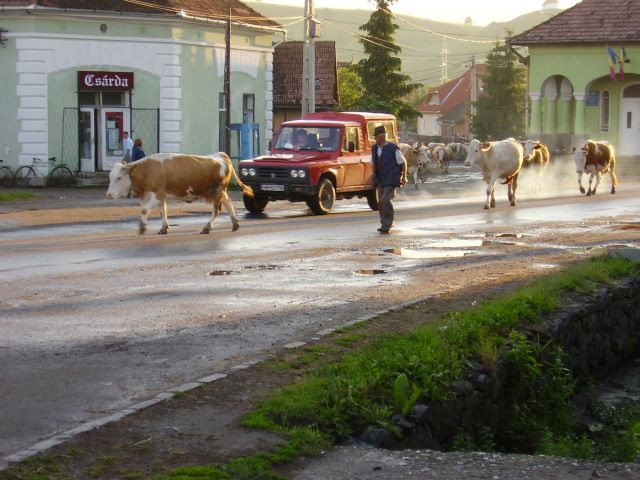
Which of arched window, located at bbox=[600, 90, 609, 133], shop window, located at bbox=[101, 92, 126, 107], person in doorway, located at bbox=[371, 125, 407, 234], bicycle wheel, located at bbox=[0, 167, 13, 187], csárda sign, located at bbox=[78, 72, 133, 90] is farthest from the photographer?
arched window, located at bbox=[600, 90, 609, 133]

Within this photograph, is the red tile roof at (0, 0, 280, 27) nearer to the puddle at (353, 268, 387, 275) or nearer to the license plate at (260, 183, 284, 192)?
the license plate at (260, 183, 284, 192)

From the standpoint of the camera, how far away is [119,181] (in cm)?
2158

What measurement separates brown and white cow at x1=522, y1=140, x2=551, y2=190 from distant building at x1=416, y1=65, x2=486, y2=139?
102 metres

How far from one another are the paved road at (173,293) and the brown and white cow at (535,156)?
10.2m

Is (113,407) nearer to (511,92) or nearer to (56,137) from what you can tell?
(56,137)

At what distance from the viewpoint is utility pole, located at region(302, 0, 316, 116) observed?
143ft

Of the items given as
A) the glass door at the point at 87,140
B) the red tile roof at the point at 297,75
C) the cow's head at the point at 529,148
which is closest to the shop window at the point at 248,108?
the glass door at the point at 87,140

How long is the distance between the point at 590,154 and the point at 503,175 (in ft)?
25.2

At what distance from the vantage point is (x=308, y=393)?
856 centimetres

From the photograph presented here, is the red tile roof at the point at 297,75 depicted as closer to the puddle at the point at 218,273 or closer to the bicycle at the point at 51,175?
the bicycle at the point at 51,175

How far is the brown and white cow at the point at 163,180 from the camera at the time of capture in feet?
71.0

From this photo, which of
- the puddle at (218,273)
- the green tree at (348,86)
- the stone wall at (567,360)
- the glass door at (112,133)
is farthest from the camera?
the green tree at (348,86)

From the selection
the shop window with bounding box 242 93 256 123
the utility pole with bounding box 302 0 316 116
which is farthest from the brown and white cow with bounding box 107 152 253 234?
the shop window with bounding box 242 93 256 123

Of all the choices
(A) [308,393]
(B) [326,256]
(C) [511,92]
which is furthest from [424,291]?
(C) [511,92]
